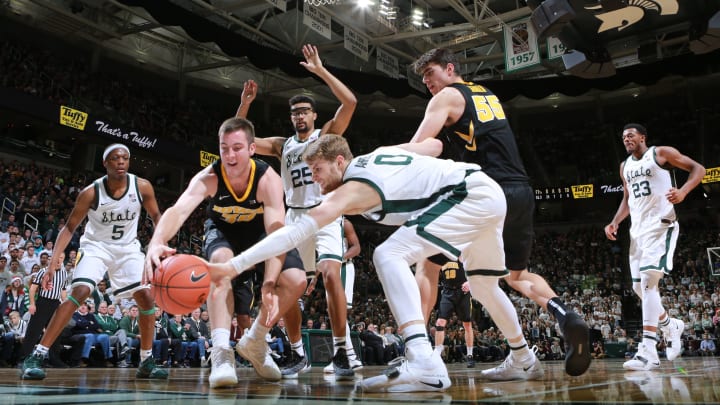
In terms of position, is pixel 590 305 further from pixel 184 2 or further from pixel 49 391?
pixel 49 391

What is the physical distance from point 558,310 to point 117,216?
3671 millimetres

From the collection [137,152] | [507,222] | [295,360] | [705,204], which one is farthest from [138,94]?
[705,204]

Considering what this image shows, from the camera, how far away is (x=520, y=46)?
15.9m

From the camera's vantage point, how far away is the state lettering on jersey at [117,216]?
5.02 meters

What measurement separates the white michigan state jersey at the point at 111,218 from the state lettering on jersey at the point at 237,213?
1.45 meters

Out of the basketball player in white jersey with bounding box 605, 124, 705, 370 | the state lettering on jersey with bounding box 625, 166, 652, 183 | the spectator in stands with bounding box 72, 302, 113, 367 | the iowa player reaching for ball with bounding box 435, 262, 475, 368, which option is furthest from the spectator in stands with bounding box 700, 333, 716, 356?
the spectator in stands with bounding box 72, 302, 113, 367

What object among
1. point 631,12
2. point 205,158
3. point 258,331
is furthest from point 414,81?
point 258,331

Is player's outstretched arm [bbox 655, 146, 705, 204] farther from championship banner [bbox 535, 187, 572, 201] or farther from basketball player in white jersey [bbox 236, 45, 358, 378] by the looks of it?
championship banner [bbox 535, 187, 572, 201]

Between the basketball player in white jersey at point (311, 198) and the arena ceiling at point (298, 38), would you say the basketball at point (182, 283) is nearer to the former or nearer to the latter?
the basketball player in white jersey at point (311, 198)

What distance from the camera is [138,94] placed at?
21703 mm

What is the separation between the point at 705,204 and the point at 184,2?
72.8 feet

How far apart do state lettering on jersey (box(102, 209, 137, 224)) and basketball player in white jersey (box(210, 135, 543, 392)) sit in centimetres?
271

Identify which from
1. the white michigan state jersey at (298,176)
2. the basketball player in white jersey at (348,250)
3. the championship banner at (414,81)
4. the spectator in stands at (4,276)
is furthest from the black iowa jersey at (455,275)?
the championship banner at (414,81)

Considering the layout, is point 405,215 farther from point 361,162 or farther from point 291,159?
point 291,159
